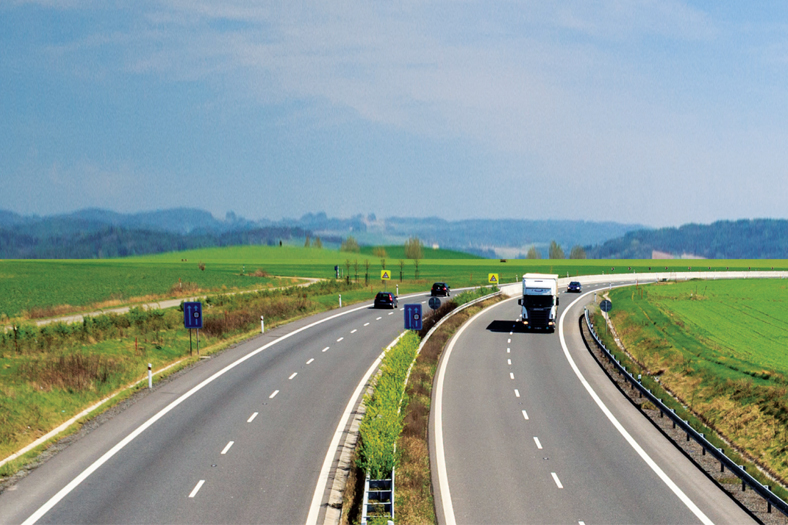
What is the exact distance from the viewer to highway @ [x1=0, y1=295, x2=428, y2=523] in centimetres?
1555

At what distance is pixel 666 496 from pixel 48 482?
15359 millimetres

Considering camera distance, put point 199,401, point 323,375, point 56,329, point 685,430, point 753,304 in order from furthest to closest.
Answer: point 753,304 < point 56,329 < point 323,375 < point 199,401 < point 685,430

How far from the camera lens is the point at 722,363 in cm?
3175

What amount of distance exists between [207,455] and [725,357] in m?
25.6

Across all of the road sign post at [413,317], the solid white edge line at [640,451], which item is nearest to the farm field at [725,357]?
the solid white edge line at [640,451]

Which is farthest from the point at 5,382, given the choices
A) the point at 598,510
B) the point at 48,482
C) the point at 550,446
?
the point at 598,510

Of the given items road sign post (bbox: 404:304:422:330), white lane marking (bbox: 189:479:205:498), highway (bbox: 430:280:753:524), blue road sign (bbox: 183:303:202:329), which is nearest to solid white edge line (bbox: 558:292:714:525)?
highway (bbox: 430:280:753:524)

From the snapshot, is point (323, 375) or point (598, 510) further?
point (323, 375)

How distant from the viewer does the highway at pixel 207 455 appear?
51.0 feet

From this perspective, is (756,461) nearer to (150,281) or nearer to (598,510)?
(598,510)

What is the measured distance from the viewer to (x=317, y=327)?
49094 millimetres

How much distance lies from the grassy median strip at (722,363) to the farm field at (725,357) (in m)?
0.04

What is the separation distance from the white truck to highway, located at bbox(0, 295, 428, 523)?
1694cm

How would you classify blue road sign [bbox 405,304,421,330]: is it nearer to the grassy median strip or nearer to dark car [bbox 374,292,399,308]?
the grassy median strip
